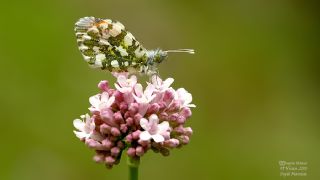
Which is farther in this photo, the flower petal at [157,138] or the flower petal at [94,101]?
the flower petal at [94,101]

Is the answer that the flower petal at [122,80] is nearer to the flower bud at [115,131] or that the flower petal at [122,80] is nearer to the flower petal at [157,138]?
the flower bud at [115,131]

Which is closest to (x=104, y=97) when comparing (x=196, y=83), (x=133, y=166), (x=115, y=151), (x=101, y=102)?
(x=101, y=102)

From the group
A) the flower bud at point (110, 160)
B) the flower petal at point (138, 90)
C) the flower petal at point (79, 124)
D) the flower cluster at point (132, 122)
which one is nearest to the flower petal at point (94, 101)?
the flower cluster at point (132, 122)

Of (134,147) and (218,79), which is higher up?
(218,79)

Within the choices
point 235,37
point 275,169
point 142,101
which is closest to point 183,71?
point 235,37

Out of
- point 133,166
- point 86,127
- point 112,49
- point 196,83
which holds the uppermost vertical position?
point 196,83

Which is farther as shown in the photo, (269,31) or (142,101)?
(269,31)

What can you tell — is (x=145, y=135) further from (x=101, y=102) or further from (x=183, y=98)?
(x=183, y=98)

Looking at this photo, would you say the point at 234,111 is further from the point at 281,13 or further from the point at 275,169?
the point at 281,13
